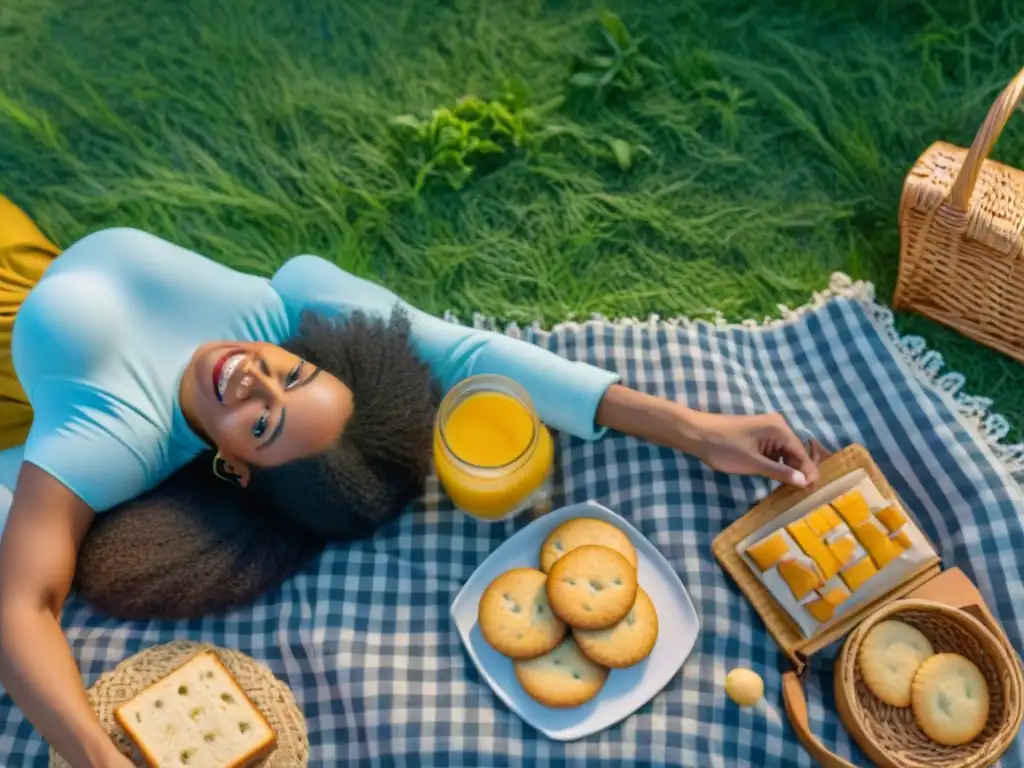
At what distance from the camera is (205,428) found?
1188mm

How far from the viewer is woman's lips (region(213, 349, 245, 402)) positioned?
3.63 ft

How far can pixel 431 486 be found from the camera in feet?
4.33

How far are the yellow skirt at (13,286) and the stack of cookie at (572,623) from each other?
30.0 inches

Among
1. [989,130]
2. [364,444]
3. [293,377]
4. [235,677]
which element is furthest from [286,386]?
[989,130]

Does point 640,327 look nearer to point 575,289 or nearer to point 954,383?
point 575,289

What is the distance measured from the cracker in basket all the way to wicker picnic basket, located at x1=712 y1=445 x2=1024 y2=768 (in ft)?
0.07

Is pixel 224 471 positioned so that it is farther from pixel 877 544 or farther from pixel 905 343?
pixel 905 343

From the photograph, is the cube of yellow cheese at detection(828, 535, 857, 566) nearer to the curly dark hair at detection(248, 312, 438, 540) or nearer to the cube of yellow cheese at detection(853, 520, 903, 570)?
the cube of yellow cheese at detection(853, 520, 903, 570)

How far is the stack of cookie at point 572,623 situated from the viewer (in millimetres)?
1121

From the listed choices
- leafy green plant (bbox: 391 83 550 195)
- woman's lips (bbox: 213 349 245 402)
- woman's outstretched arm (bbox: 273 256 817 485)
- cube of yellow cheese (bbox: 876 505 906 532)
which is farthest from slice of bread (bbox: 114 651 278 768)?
leafy green plant (bbox: 391 83 550 195)

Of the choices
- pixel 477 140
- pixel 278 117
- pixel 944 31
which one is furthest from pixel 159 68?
pixel 944 31

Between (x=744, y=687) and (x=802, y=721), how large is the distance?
0.25ft

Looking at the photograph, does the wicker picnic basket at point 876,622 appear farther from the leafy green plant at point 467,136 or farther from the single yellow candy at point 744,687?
the leafy green plant at point 467,136

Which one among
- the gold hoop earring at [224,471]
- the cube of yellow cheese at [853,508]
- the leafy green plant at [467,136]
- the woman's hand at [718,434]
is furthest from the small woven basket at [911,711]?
the leafy green plant at [467,136]
